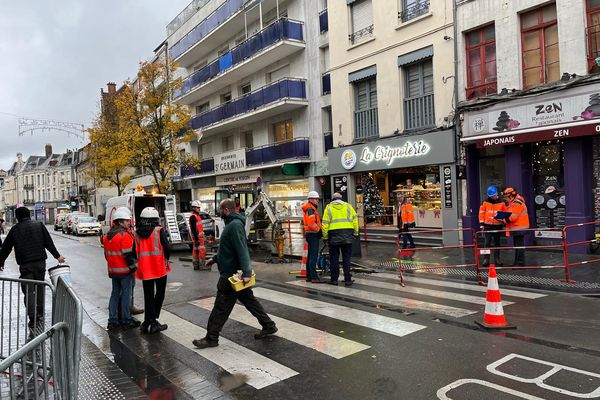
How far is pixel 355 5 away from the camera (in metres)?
18.7

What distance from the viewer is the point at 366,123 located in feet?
60.7

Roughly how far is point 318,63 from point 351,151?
5.67 meters

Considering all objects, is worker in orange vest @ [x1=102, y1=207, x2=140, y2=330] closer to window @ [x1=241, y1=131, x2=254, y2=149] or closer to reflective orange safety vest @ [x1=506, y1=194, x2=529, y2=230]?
reflective orange safety vest @ [x1=506, y1=194, x2=529, y2=230]

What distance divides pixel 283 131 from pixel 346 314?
18807 millimetres

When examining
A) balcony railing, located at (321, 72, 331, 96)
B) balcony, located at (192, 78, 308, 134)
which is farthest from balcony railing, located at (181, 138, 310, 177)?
balcony railing, located at (321, 72, 331, 96)

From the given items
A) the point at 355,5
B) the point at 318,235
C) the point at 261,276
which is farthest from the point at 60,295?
the point at 355,5

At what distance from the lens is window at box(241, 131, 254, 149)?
28.0 metres

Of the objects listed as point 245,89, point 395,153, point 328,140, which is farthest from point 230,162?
point 395,153

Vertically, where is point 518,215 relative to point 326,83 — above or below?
below

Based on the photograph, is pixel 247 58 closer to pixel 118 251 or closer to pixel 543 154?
pixel 543 154

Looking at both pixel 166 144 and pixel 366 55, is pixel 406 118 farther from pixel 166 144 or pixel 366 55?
pixel 166 144

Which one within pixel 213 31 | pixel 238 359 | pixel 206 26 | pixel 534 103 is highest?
pixel 206 26

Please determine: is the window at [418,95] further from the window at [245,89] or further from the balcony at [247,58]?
the window at [245,89]

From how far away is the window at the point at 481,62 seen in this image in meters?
14.2
